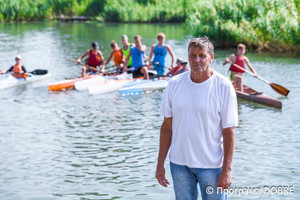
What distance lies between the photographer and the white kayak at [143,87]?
14938 millimetres

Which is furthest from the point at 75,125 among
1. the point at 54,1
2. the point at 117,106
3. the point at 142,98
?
the point at 54,1

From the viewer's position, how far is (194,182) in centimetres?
396

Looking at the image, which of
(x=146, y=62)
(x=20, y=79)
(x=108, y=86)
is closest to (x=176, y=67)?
(x=146, y=62)

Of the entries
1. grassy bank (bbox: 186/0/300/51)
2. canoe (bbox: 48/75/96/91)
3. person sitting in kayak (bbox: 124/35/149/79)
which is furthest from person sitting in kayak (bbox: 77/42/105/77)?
grassy bank (bbox: 186/0/300/51)

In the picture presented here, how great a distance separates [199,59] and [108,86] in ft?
37.6

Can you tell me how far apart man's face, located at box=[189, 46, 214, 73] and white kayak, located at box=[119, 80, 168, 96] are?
11.1 m

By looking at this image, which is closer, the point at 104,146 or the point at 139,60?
the point at 104,146

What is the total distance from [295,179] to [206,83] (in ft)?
13.4

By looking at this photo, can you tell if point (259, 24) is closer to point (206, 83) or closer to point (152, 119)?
point (152, 119)

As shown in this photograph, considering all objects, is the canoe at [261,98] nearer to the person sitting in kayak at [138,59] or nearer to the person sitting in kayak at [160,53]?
the person sitting in kayak at [160,53]

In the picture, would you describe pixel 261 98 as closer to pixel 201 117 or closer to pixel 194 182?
pixel 194 182

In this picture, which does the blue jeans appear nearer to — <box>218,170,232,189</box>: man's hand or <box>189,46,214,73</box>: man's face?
<box>218,170,232,189</box>: man's hand

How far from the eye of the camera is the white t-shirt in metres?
3.76

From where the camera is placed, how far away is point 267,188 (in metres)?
6.96
